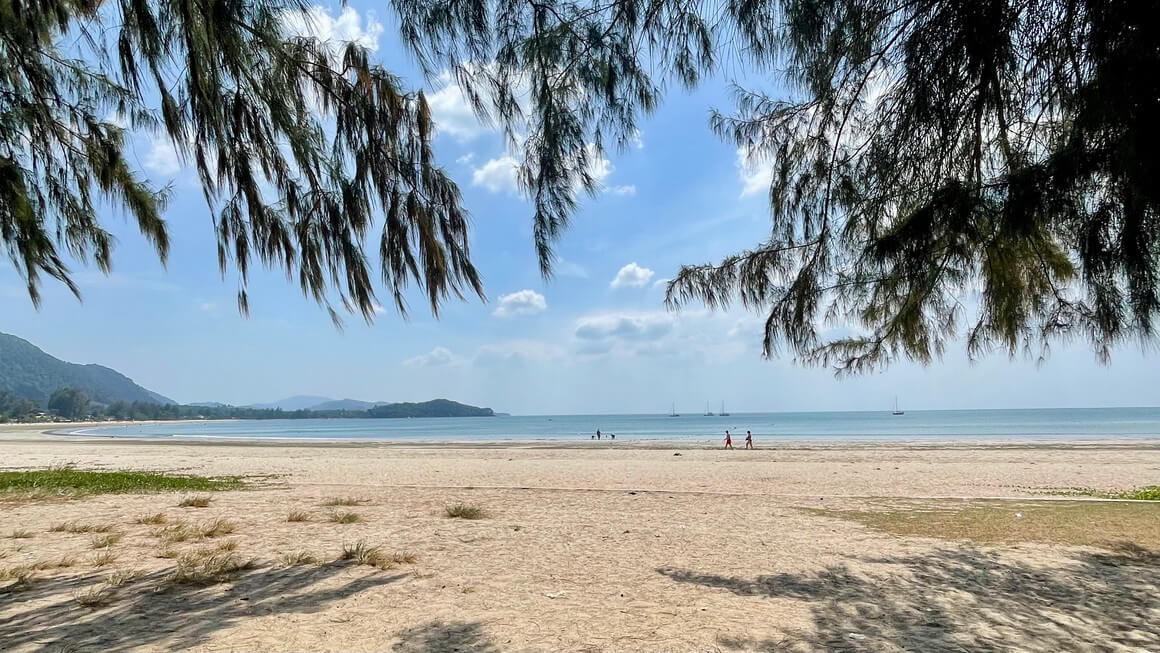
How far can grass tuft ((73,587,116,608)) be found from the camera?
3.78m

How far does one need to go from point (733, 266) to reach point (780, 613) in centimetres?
218

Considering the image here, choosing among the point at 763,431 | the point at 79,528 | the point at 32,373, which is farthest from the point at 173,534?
the point at 32,373

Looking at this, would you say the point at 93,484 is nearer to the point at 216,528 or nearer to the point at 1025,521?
the point at 216,528

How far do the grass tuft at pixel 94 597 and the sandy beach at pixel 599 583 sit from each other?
2.0 inches

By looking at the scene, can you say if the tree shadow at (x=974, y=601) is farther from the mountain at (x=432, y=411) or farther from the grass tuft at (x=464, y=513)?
the mountain at (x=432, y=411)

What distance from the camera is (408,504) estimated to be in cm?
841

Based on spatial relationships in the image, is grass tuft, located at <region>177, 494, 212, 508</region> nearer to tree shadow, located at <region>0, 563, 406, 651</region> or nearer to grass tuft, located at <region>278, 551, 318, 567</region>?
grass tuft, located at <region>278, 551, 318, 567</region>

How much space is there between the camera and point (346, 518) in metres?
6.86

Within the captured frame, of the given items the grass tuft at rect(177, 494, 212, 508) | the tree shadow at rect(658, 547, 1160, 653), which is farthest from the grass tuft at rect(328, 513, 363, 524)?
the tree shadow at rect(658, 547, 1160, 653)

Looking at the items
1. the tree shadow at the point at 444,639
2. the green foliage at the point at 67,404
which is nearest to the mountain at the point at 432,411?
the green foliage at the point at 67,404

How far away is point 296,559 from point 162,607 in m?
1.27

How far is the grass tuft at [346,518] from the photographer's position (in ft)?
22.4

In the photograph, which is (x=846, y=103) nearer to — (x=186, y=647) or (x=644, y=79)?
(x=644, y=79)

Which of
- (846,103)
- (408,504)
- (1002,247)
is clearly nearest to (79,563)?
(408,504)
